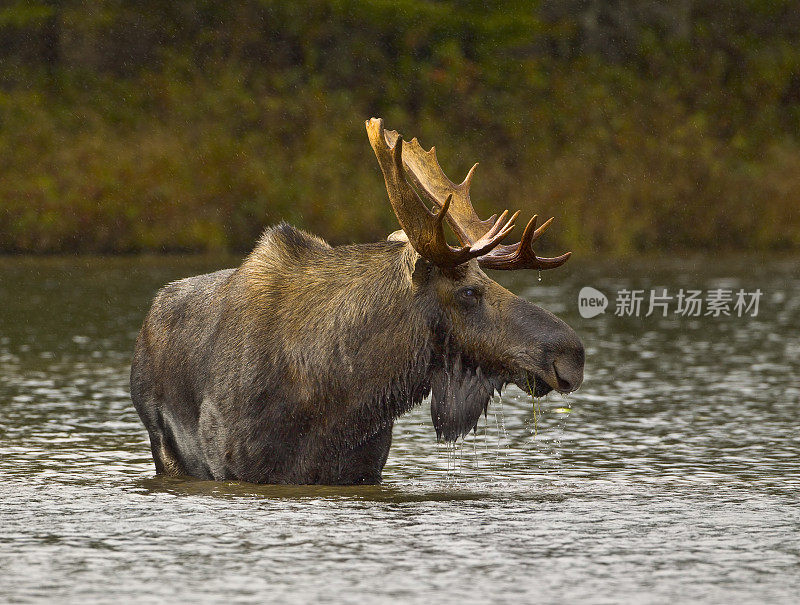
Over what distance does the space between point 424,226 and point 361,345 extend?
714mm

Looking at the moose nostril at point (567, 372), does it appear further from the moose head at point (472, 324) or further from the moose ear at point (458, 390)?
the moose ear at point (458, 390)

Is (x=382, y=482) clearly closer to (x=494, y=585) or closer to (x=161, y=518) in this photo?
(x=161, y=518)

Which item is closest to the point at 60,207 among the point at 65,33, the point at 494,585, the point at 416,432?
the point at 65,33

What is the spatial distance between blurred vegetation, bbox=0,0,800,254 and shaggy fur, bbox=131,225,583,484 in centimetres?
2438

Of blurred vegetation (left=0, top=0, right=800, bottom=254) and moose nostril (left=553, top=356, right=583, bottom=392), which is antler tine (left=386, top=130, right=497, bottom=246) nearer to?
moose nostril (left=553, top=356, right=583, bottom=392)

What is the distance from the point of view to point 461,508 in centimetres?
880

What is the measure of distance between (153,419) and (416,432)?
2.96 metres

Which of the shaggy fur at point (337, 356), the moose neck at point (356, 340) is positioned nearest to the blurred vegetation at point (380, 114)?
the shaggy fur at point (337, 356)

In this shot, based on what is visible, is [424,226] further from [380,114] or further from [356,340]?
[380,114]

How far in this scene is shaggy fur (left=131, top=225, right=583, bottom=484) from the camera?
8.66 meters

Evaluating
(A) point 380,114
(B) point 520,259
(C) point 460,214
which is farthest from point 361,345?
(A) point 380,114

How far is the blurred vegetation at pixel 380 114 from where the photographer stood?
34.4 metres

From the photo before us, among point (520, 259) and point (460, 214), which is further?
point (460, 214)

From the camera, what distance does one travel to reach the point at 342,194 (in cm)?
3547
